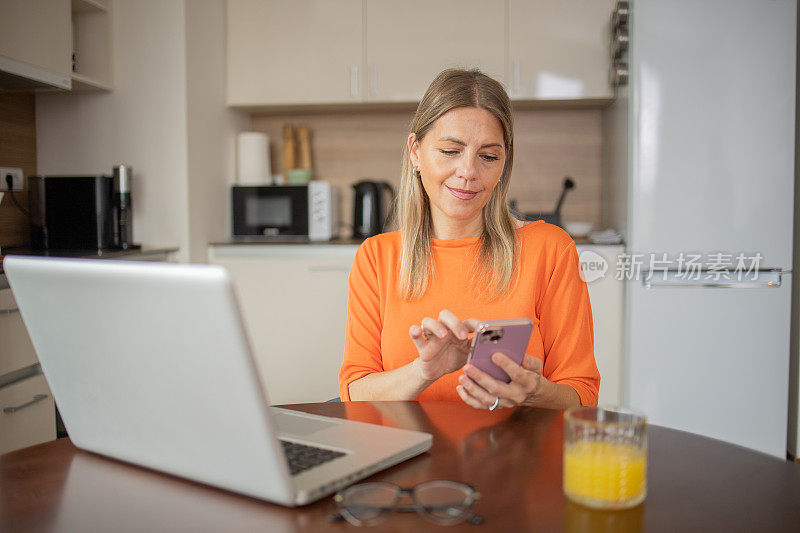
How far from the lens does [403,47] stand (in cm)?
317

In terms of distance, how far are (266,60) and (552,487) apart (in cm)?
294

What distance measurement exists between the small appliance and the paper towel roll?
30.2 inches

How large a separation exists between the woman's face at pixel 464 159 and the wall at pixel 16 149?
2.06 metres

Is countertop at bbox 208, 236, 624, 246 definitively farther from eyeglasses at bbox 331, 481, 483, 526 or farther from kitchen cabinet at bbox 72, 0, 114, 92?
eyeglasses at bbox 331, 481, 483, 526

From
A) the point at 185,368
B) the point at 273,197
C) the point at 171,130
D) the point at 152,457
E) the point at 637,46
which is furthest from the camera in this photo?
the point at 273,197

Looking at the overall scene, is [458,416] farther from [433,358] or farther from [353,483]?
[353,483]

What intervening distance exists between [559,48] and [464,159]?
1.86 meters

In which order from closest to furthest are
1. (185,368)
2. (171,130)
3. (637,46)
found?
(185,368)
(637,46)
(171,130)

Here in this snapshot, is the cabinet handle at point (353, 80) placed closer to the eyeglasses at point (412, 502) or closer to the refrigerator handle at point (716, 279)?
the refrigerator handle at point (716, 279)

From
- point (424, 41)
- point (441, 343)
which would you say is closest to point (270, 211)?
point (424, 41)

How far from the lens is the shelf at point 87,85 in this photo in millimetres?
2730

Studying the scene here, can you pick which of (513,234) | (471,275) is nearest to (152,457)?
(471,275)

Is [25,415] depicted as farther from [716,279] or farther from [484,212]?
[716,279]

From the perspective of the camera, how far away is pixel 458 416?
1001 mm
